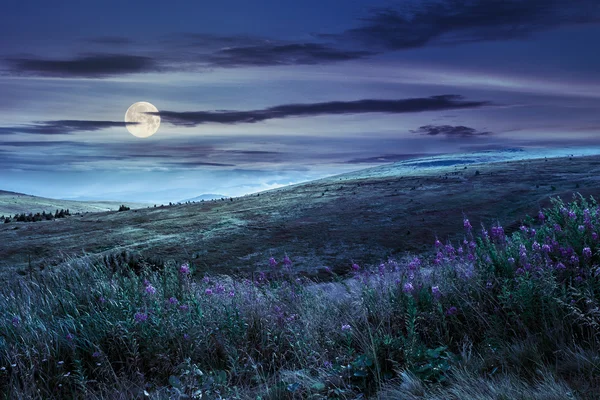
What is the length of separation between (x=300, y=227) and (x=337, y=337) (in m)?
11.4

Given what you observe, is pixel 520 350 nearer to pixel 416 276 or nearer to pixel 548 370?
pixel 548 370

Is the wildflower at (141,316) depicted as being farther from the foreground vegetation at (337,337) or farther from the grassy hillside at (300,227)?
the grassy hillside at (300,227)

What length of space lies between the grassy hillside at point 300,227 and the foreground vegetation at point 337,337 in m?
5.85

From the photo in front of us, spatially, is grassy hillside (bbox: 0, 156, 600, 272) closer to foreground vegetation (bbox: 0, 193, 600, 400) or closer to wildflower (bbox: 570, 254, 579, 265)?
foreground vegetation (bbox: 0, 193, 600, 400)

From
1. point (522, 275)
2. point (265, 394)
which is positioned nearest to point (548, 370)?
point (522, 275)

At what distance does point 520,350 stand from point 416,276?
2.29 m

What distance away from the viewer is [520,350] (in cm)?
458

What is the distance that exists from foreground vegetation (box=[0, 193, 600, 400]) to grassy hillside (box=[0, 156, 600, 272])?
5.85 m

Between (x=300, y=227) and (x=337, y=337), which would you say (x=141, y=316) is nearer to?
(x=337, y=337)

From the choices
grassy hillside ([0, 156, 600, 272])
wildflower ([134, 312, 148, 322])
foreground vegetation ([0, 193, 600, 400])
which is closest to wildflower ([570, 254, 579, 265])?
foreground vegetation ([0, 193, 600, 400])

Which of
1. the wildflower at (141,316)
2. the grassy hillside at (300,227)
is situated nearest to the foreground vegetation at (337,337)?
the wildflower at (141,316)

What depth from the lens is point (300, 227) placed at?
16.9 metres

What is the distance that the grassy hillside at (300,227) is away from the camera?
13.6m

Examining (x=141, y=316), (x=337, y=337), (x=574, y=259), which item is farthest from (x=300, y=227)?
(x=574, y=259)
